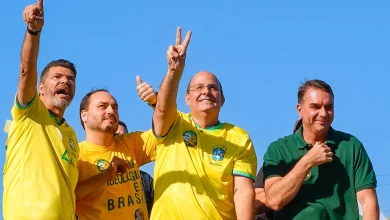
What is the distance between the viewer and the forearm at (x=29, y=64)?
22.7 feet

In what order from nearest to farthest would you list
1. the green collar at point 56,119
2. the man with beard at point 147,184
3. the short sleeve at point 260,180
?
the green collar at point 56,119, the short sleeve at point 260,180, the man with beard at point 147,184

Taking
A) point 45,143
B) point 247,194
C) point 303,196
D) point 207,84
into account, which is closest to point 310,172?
point 303,196

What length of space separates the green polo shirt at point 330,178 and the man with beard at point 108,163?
148 cm

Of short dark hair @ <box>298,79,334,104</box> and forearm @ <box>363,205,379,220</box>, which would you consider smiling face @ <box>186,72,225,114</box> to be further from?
forearm @ <box>363,205,379,220</box>

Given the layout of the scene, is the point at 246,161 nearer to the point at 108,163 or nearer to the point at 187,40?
the point at 187,40

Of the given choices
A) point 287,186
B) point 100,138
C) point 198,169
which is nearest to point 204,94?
point 198,169

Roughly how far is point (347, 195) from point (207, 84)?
6.02 ft

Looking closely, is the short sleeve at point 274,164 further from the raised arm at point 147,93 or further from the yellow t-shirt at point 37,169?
the yellow t-shirt at point 37,169

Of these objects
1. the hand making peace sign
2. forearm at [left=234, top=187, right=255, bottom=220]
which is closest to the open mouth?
the hand making peace sign

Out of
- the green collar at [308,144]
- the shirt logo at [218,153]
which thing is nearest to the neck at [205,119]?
the shirt logo at [218,153]

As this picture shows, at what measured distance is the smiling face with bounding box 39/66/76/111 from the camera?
25.1ft

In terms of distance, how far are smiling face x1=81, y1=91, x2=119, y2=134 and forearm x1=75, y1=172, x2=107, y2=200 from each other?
0.67m

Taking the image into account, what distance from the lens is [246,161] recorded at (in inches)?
302

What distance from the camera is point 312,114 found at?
25.1 feet
